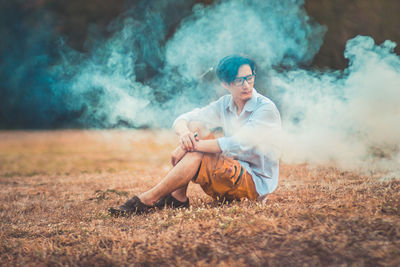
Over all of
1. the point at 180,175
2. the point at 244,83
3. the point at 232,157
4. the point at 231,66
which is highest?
the point at 231,66

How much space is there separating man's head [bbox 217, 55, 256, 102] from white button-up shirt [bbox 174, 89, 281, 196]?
0.10m

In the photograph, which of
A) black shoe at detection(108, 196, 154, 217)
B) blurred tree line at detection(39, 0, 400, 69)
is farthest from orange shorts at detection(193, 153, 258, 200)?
blurred tree line at detection(39, 0, 400, 69)

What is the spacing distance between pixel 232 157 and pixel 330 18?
9664 millimetres

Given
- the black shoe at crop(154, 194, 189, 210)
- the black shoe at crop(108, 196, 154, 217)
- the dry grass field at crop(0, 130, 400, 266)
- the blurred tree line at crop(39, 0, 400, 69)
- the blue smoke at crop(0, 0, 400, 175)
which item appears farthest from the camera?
the blurred tree line at crop(39, 0, 400, 69)

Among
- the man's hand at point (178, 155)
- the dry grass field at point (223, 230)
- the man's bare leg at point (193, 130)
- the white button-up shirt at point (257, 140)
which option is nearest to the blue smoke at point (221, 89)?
the dry grass field at point (223, 230)

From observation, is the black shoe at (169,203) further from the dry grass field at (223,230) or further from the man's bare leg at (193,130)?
the dry grass field at (223,230)

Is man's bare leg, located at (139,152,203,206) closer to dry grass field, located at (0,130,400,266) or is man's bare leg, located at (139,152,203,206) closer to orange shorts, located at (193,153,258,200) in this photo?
orange shorts, located at (193,153,258,200)

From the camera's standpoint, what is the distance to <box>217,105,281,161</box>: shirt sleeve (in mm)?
3189

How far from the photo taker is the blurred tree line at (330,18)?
6.59m

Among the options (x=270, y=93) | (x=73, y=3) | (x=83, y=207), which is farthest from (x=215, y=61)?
→ (x=73, y=3)

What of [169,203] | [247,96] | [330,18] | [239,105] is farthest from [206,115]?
[330,18]

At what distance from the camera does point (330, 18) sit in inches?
456

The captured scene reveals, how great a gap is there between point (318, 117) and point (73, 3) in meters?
18.0

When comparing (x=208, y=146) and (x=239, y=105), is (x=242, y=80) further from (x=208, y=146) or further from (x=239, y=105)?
(x=208, y=146)
